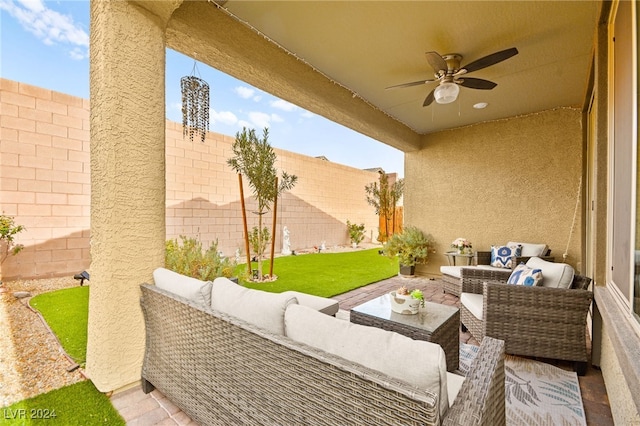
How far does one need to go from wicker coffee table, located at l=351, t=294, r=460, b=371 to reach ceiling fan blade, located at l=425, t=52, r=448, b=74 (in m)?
2.34

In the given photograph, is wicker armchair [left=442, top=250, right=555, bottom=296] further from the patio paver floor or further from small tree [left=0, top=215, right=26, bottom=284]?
small tree [left=0, top=215, right=26, bottom=284]

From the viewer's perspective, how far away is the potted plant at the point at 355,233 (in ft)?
36.1

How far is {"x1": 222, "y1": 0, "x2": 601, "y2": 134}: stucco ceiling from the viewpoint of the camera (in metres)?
2.54

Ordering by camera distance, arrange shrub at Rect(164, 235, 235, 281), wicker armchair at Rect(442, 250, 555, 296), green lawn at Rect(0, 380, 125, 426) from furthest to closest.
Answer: wicker armchair at Rect(442, 250, 555, 296)
shrub at Rect(164, 235, 235, 281)
green lawn at Rect(0, 380, 125, 426)

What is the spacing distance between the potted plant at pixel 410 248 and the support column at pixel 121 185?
493 centimetres

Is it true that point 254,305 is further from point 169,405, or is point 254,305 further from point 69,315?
point 69,315

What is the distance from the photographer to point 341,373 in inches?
38.6

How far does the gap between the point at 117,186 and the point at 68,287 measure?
3628 millimetres

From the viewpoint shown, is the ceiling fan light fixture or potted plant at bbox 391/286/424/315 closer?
potted plant at bbox 391/286/424/315

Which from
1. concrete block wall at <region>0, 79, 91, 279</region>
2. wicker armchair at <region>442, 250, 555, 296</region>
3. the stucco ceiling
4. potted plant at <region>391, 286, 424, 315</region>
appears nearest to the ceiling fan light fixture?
the stucco ceiling

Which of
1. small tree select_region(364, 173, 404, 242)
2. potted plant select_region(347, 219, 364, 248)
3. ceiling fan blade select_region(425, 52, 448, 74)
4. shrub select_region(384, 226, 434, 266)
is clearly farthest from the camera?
potted plant select_region(347, 219, 364, 248)

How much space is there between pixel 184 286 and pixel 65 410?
1018 mm

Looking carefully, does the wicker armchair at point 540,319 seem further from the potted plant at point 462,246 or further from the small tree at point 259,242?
the small tree at point 259,242

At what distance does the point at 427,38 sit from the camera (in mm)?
2947
